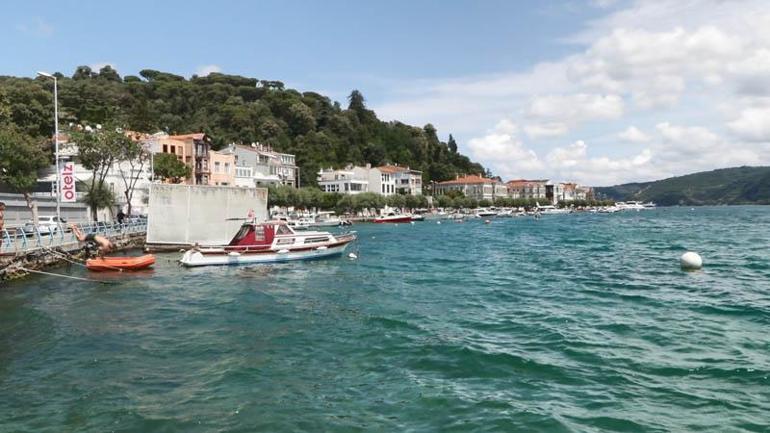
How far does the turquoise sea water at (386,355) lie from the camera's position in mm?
9711

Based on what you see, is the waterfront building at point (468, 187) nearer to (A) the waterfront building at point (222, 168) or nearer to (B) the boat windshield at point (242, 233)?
(A) the waterfront building at point (222, 168)

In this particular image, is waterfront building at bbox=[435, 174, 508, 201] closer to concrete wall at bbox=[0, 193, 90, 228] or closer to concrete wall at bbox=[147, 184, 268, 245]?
concrete wall at bbox=[0, 193, 90, 228]

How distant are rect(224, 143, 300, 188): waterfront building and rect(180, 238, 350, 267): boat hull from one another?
70482 mm

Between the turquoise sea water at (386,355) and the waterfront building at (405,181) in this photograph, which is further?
the waterfront building at (405,181)

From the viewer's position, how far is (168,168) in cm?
7350

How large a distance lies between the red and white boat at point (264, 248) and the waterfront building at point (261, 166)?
70272mm

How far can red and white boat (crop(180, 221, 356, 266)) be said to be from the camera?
1225 inches

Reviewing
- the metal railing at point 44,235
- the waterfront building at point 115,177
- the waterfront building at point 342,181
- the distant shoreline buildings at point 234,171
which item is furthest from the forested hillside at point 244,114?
the metal railing at point 44,235

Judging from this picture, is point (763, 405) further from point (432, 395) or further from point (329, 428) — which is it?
point (329, 428)

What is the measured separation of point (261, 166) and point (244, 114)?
38104 millimetres

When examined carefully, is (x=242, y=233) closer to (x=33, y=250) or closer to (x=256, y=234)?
(x=256, y=234)

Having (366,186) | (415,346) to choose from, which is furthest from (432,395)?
(366,186)

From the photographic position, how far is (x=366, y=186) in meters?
139

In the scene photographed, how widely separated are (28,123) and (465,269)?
3091 inches
